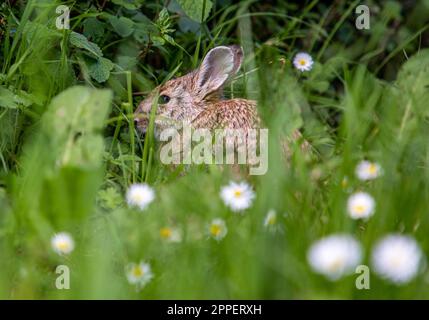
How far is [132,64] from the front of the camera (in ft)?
15.9

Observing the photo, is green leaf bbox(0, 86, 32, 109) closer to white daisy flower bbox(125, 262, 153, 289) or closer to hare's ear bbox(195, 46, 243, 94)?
hare's ear bbox(195, 46, 243, 94)

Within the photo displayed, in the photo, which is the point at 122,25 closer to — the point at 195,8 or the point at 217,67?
the point at 195,8

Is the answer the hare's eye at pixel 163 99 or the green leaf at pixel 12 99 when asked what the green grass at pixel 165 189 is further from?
the hare's eye at pixel 163 99

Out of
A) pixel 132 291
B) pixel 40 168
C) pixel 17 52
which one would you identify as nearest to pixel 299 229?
pixel 132 291

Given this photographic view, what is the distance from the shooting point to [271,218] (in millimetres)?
2814

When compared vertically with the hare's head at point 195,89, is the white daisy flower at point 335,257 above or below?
below

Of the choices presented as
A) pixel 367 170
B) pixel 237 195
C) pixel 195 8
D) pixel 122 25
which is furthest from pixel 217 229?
pixel 122 25

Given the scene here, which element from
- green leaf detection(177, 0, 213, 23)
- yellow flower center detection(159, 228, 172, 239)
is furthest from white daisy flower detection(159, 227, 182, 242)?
green leaf detection(177, 0, 213, 23)

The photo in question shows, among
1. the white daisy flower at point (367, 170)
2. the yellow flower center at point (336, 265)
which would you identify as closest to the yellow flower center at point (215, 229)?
the yellow flower center at point (336, 265)

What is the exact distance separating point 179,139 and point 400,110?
56.1 inches

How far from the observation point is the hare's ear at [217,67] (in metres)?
4.89

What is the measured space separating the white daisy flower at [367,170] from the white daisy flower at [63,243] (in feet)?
3.88

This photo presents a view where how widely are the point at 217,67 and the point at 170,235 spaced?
7.38 ft
